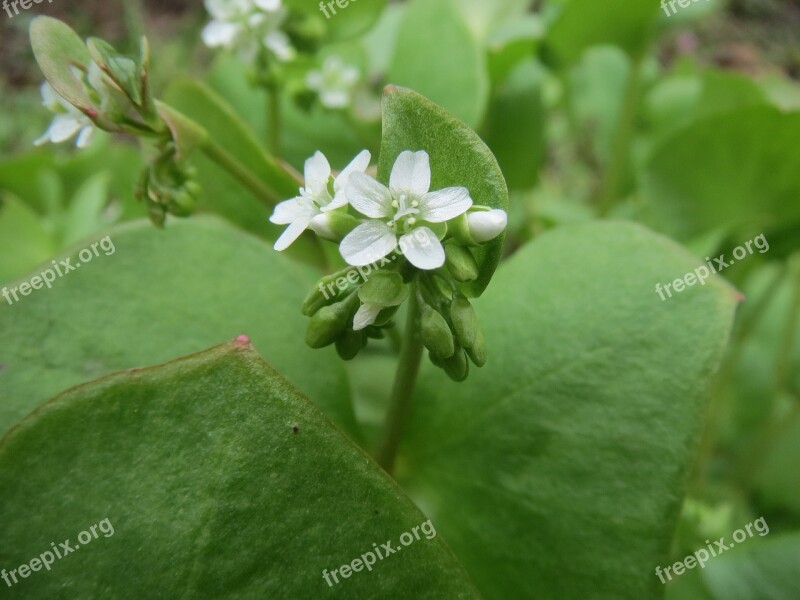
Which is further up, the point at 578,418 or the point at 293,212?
the point at 293,212

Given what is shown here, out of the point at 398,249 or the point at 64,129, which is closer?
the point at 398,249

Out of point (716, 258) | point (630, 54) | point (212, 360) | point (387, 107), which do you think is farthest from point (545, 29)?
point (212, 360)

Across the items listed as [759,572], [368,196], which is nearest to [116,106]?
[368,196]

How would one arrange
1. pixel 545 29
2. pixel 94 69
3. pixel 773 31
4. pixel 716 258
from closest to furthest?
pixel 94 69
pixel 716 258
pixel 545 29
pixel 773 31

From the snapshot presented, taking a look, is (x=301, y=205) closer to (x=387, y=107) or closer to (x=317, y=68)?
(x=387, y=107)

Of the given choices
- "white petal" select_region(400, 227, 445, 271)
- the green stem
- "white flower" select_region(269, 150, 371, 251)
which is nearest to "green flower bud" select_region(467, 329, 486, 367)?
"white petal" select_region(400, 227, 445, 271)

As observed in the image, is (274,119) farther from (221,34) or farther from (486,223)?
(486,223)

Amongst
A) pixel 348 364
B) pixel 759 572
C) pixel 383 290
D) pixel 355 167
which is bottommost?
pixel 759 572
